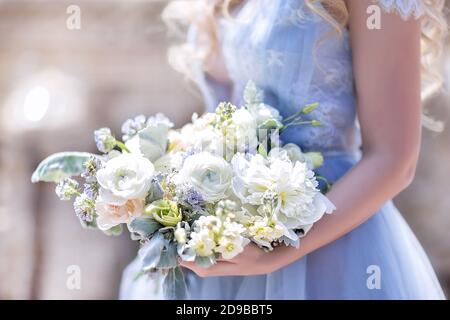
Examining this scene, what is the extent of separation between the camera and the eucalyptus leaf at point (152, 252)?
2.84ft

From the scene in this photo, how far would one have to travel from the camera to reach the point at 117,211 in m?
0.93

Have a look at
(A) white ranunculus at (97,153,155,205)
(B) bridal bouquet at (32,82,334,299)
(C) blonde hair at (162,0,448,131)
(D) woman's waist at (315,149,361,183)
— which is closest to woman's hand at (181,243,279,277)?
(B) bridal bouquet at (32,82,334,299)

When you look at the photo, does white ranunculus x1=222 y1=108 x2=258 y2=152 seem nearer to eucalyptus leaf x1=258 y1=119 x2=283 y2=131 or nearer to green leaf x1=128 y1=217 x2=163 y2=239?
eucalyptus leaf x1=258 y1=119 x2=283 y2=131

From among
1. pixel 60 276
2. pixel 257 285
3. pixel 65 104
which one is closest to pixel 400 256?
pixel 257 285

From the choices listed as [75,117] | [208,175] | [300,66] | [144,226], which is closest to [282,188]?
[208,175]

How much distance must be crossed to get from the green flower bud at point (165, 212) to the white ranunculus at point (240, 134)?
0.14 m

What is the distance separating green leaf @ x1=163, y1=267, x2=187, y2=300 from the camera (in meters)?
1.00

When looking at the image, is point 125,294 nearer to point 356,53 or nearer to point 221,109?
point 221,109

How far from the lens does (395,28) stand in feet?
3.39

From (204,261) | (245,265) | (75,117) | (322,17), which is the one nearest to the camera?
(204,261)

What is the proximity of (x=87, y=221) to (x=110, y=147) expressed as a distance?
127 millimetres

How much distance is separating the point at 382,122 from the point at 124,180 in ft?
1.51

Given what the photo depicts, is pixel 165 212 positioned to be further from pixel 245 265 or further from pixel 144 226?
pixel 245 265

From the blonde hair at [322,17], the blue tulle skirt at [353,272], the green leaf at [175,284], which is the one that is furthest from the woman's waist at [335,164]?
the green leaf at [175,284]
